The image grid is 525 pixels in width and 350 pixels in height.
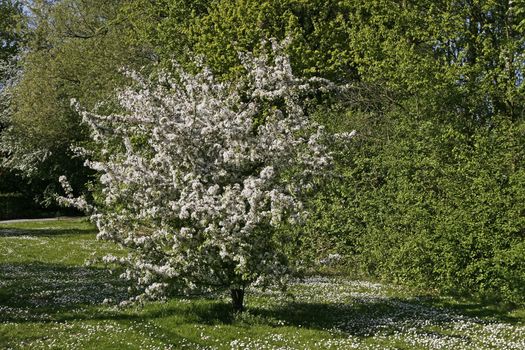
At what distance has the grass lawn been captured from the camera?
11.2 m

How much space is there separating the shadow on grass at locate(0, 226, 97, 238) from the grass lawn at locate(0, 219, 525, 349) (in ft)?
47.7

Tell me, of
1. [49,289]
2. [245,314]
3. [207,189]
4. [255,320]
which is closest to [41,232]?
[49,289]

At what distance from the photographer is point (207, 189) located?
1216cm

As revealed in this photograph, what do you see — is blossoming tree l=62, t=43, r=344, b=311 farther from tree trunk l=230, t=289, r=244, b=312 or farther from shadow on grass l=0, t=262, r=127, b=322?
shadow on grass l=0, t=262, r=127, b=322

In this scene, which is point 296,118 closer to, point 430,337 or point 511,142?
point 430,337

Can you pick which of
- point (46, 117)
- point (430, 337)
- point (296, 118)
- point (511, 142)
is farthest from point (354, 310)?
point (46, 117)

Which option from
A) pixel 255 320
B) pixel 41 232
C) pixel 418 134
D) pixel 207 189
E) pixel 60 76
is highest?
pixel 60 76

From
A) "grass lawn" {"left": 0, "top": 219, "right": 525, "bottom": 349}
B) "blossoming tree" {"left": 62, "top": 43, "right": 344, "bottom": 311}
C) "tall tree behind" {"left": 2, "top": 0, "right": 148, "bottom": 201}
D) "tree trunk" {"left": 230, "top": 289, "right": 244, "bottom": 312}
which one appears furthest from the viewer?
"tall tree behind" {"left": 2, "top": 0, "right": 148, "bottom": 201}

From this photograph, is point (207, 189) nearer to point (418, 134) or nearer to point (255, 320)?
point (255, 320)

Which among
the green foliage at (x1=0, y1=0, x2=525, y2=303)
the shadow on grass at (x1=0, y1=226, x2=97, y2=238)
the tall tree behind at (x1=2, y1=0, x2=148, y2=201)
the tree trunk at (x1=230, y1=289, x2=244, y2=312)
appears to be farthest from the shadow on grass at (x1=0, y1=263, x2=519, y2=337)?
the tall tree behind at (x1=2, y1=0, x2=148, y2=201)

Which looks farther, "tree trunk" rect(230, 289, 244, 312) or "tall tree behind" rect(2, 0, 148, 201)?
"tall tree behind" rect(2, 0, 148, 201)

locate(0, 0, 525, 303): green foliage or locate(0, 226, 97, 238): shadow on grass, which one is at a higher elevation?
locate(0, 0, 525, 303): green foliage

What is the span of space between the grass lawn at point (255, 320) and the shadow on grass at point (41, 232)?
14.5 m

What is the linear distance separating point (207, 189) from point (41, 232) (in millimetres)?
25185
